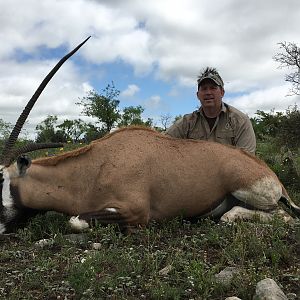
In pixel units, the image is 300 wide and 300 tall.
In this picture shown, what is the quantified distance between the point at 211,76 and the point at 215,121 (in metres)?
0.75

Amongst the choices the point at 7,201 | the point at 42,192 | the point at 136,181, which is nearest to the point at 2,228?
the point at 7,201

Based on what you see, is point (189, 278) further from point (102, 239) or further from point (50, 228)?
point (50, 228)

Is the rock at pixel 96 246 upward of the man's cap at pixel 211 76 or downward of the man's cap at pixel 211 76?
downward

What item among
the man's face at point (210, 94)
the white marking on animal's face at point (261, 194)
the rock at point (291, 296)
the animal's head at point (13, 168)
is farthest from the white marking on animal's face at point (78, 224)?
the man's face at point (210, 94)

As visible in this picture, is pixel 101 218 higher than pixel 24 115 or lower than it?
lower

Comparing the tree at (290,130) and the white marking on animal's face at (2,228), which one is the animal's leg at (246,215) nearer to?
the white marking on animal's face at (2,228)

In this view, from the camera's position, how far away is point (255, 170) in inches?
249

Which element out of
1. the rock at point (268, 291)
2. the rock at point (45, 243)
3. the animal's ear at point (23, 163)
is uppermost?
the animal's ear at point (23, 163)

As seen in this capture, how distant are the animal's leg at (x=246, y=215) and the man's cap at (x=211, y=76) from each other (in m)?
2.51

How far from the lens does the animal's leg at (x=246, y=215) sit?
5914 millimetres

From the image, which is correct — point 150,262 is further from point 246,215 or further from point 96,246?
point 246,215

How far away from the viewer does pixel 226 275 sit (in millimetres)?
3756

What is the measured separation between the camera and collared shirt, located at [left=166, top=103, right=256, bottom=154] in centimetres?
770

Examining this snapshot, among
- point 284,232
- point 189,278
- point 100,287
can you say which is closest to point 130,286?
point 100,287
